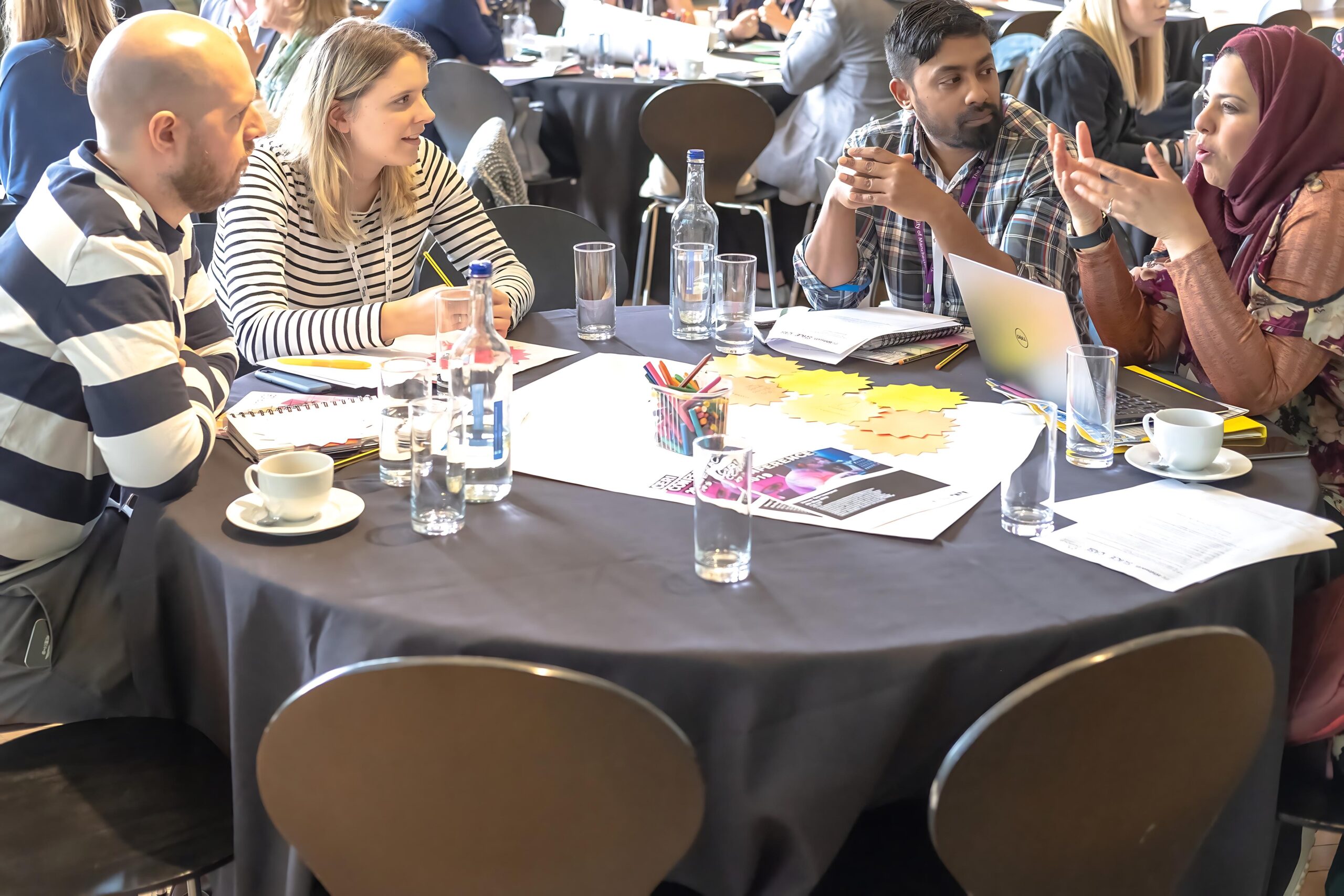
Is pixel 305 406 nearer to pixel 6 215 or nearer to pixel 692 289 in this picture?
pixel 692 289

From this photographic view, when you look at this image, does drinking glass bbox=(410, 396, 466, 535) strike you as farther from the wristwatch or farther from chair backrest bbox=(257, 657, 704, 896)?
the wristwatch

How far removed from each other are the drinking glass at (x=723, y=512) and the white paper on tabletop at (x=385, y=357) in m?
0.78

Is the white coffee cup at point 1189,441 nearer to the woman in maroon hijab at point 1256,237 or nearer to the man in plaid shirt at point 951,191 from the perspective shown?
Answer: the woman in maroon hijab at point 1256,237

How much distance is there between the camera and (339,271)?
2250mm

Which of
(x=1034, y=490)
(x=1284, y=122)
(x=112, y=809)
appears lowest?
(x=112, y=809)

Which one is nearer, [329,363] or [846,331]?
[329,363]

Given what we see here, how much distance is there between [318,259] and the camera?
87.4 inches

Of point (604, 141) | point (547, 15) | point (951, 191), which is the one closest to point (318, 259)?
point (951, 191)

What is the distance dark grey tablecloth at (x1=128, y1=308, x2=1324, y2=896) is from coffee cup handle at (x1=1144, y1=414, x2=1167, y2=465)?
0.38 ft

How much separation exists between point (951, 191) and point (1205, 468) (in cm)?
113

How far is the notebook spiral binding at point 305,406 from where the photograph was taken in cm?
166

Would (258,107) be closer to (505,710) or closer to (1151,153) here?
(505,710)

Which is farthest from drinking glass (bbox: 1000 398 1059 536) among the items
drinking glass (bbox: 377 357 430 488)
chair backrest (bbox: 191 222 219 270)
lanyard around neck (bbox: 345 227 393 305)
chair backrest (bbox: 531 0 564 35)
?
chair backrest (bbox: 531 0 564 35)

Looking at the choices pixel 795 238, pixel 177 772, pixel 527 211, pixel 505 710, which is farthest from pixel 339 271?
pixel 795 238
